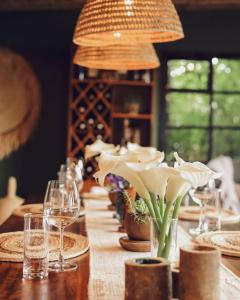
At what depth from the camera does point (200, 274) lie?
1.20 meters

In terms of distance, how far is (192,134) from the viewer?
604 cm

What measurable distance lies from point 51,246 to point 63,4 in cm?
420

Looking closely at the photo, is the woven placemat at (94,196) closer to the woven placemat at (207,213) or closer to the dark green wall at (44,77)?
the woven placemat at (207,213)

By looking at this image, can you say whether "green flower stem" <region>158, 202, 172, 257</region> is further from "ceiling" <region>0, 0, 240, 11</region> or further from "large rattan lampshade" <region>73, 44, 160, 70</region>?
"ceiling" <region>0, 0, 240, 11</region>

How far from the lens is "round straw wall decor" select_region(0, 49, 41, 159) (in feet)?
18.6

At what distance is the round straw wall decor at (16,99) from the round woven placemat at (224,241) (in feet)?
12.7

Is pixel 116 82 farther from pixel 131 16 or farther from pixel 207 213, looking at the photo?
pixel 131 16

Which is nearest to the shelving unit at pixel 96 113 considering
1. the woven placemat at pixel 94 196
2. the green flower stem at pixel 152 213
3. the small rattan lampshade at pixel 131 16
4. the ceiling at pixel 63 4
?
the ceiling at pixel 63 4

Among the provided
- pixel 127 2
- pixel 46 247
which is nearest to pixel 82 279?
pixel 46 247

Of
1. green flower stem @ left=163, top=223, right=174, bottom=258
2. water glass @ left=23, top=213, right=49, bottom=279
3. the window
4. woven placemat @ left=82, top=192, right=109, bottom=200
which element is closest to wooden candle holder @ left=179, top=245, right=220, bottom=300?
green flower stem @ left=163, top=223, right=174, bottom=258

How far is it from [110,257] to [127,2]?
1.00 metres

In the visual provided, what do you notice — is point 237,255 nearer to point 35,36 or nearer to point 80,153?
point 80,153

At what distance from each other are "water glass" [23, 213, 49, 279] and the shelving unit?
384cm

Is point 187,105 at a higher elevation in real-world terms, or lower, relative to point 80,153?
higher
